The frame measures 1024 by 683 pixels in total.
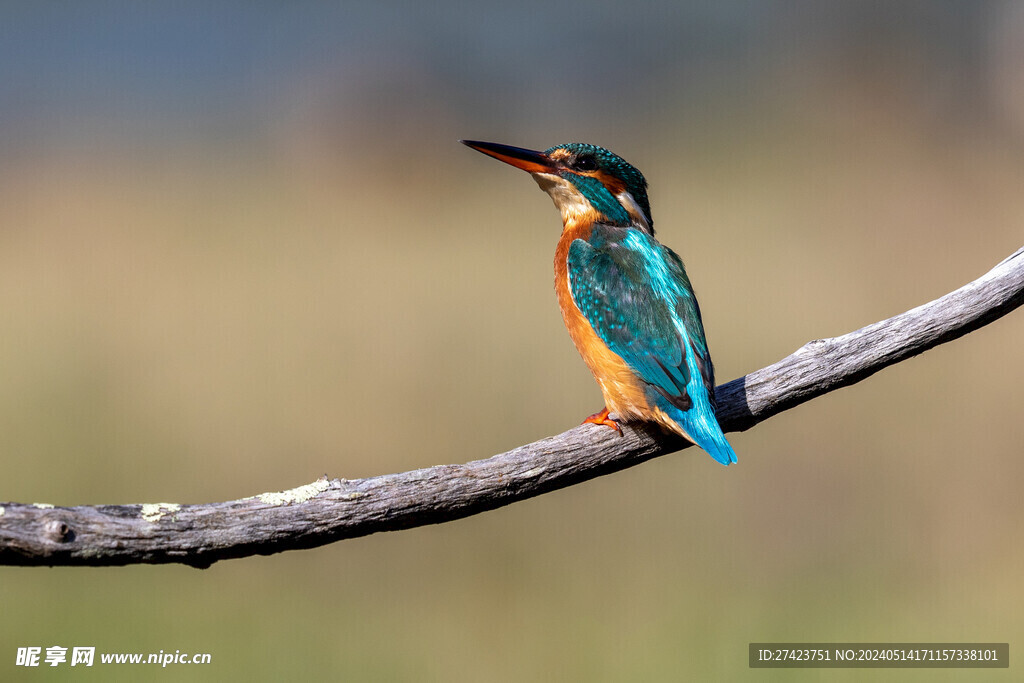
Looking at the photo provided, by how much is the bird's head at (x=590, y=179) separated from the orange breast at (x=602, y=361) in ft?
0.25

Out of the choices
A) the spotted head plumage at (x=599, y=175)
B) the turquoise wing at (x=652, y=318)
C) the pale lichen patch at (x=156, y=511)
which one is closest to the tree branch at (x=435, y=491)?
the pale lichen patch at (x=156, y=511)

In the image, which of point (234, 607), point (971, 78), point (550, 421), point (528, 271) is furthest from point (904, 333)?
point (971, 78)

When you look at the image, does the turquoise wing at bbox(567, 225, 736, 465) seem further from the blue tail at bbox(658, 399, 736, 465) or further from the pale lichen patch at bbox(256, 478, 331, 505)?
the pale lichen patch at bbox(256, 478, 331, 505)

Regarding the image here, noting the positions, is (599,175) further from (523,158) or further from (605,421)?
(605,421)

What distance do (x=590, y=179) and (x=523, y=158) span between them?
0.62ft

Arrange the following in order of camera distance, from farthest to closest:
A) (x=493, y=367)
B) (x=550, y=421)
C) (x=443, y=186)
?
(x=443, y=186) → (x=493, y=367) → (x=550, y=421)

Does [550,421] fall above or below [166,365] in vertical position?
below

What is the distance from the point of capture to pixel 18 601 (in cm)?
345

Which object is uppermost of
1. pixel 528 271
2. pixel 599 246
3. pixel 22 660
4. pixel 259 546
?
pixel 528 271

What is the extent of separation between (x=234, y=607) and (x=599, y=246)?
2379 mm

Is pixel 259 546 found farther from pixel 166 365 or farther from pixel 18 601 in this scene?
pixel 166 365

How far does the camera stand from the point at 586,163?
8.05 feet

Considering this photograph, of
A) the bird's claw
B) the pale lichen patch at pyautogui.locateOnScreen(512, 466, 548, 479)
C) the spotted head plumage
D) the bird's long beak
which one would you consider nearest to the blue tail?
the bird's claw

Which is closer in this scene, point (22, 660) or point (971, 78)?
point (22, 660)
